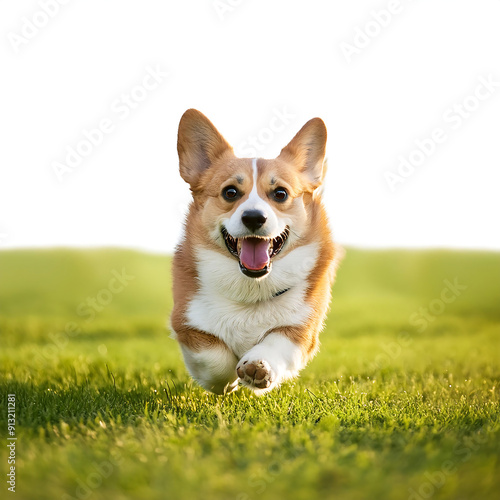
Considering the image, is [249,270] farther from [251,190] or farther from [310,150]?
[310,150]

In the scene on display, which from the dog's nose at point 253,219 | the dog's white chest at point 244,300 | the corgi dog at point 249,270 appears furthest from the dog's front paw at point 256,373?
the dog's nose at point 253,219

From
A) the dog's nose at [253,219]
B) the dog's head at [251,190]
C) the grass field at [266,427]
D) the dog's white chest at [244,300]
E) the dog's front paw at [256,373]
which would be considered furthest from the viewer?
the dog's white chest at [244,300]

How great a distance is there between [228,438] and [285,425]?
17.6 inches

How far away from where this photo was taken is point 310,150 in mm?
4441

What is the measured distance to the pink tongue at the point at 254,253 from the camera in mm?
3793

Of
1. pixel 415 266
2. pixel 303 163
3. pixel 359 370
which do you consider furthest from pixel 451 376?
pixel 415 266

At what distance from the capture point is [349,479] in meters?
2.36

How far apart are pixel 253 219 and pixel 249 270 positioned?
36 centimetres

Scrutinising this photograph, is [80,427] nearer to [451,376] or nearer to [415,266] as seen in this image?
[451,376]

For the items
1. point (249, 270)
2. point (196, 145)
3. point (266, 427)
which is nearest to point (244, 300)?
point (249, 270)

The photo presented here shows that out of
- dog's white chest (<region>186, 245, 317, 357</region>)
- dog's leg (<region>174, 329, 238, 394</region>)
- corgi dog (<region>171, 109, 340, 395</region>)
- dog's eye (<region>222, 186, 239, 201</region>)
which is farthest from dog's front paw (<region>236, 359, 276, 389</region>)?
dog's eye (<region>222, 186, 239, 201</region>)

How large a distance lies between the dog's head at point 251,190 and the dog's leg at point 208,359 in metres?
0.54

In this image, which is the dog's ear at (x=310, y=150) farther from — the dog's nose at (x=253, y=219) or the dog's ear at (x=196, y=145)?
the dog's nose at (x=253, y=219)

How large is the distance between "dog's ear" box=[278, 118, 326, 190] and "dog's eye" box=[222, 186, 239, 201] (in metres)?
0.57
